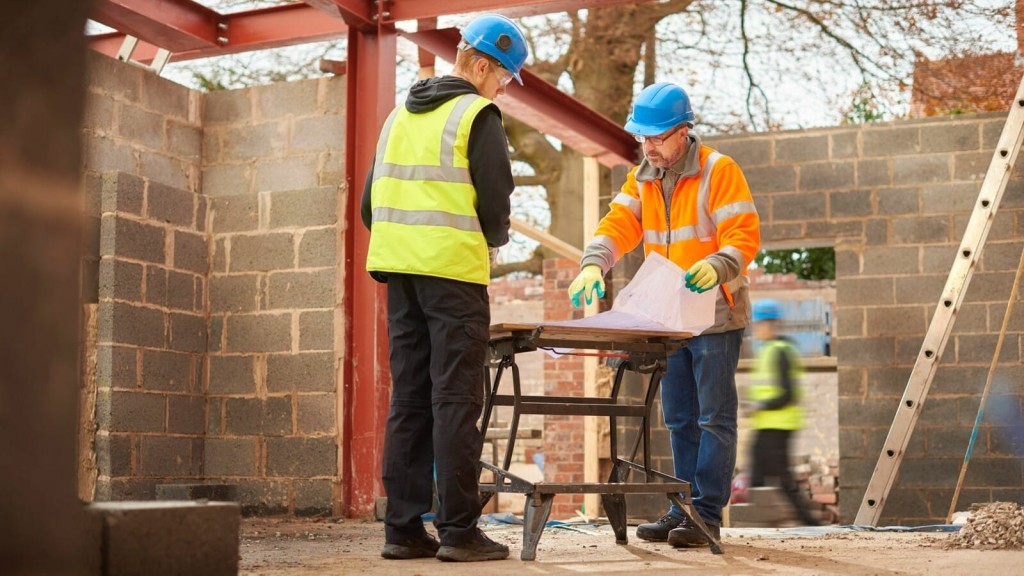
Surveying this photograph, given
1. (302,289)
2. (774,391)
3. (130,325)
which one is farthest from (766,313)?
(130,325)

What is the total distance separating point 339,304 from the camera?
22.2 feet

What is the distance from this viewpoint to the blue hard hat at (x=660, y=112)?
15.1 feet

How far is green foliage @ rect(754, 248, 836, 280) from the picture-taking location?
1870 centimetres

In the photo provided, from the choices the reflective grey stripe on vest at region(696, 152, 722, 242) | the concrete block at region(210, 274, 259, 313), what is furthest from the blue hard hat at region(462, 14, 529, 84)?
the concrete block at region(210, 274, 259, 313)

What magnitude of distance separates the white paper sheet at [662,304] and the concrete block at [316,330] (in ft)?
8.87

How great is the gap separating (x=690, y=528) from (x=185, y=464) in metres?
3.57

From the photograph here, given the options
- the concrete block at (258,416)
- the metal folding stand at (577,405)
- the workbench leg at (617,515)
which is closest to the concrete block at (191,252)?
the concrete block at (258,416)

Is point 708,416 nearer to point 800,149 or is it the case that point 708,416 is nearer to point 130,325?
point 130,325

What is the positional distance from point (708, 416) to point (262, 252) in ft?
11.5

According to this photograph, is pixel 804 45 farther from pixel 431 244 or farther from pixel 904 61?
pixel 431 244

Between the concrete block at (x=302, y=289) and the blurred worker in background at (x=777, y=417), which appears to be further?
the blurred worker in background at (x=777, y=417)

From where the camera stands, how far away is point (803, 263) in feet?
62.1

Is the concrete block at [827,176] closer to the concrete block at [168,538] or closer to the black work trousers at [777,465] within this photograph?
the black work trousers at [777,465]

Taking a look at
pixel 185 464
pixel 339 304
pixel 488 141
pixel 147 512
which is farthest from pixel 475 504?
pixel 185 464
